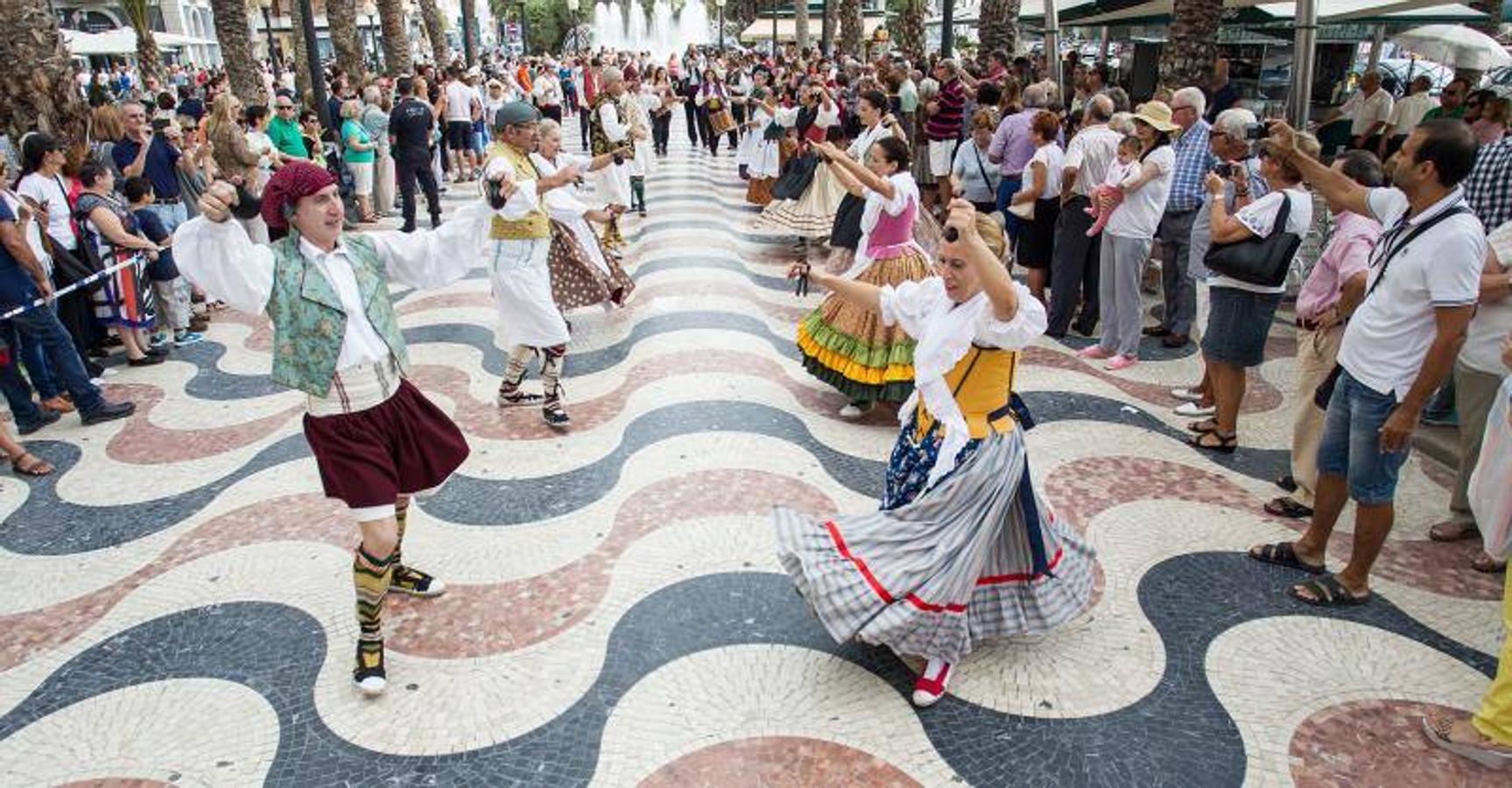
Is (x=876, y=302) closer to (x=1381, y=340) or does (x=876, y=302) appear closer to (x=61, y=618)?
(x=1381, y=340)

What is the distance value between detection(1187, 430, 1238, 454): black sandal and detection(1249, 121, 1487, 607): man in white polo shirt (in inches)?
51.2

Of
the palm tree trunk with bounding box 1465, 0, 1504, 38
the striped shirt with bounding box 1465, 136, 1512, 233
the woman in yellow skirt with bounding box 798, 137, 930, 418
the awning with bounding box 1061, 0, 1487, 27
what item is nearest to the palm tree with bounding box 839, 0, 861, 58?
the awning with bounding box 1061, 0, 1487, 27

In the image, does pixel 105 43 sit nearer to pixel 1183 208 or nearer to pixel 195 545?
pixel 195 545

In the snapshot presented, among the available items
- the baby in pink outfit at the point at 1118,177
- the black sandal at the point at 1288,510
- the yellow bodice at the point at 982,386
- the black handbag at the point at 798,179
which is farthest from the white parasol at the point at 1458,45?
the yellow bodice at the point at 982,386

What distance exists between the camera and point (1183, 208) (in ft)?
21.2

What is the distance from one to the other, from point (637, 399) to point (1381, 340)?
3.95 meters

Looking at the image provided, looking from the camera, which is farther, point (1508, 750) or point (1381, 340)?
point (1381, 340)

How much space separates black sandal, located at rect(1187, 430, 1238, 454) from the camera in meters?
5.10

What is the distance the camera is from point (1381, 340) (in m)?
3.29

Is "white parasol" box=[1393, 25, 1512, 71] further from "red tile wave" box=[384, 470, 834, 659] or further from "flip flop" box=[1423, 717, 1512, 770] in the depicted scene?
"red tile wave" box=[384, 470, 834, 659]

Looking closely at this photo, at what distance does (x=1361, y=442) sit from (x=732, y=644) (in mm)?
2469

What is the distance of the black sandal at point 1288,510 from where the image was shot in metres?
4.38

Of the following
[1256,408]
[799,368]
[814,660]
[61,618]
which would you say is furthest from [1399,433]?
[61,618]

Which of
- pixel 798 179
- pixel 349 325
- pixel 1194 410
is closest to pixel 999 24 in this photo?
pixel 798 179
